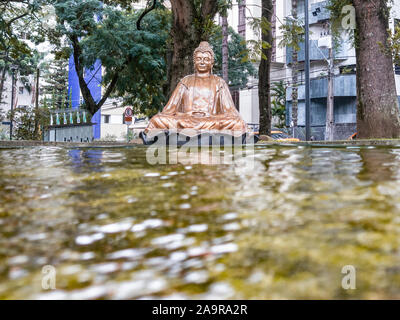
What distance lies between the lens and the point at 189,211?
74 cm

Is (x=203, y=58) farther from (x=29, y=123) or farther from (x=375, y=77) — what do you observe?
(x=29, y=123)

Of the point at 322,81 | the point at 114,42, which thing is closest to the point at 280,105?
the point at 322,81

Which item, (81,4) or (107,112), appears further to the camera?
(107,112)

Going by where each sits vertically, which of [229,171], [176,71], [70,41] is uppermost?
[70,41]

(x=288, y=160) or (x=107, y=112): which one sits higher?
(x=107, y=112)

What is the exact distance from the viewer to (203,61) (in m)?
7.59

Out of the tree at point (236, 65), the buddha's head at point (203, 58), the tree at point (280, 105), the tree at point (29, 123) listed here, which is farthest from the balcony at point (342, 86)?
the buddha's head at point (203, 58)

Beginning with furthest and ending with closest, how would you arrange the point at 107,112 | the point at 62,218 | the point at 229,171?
the point at 107,112 < the point at 229,171 < the point at 62,218

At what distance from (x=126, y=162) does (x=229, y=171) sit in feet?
1.34

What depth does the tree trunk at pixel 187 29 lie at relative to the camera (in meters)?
9.07

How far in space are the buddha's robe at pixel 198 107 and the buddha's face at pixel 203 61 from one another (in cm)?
15

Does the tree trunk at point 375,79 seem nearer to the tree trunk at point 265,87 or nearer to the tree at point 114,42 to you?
the tree trunk at point 265,87
